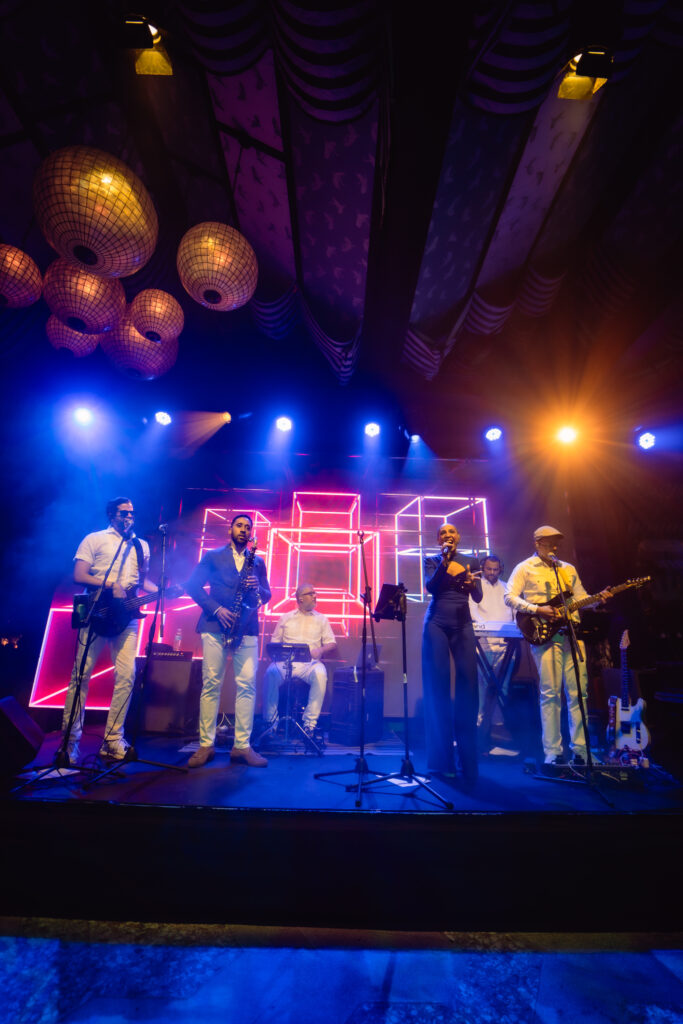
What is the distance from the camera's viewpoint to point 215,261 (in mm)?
3293

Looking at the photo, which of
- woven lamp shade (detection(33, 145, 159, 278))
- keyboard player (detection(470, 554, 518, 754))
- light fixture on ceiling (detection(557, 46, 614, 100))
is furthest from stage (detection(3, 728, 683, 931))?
light fixture on ceiling (detection(557, 46, 614, 100))

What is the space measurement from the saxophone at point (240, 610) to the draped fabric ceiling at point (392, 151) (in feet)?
10.0

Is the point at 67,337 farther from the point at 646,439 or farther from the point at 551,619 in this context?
the point at 646,439

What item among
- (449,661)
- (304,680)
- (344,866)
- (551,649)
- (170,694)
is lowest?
(344,866)

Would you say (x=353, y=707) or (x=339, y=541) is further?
(x=339, y=541)

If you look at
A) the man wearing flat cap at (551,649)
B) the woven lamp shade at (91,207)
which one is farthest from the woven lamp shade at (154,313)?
the man wearing flat cap at (551,649)

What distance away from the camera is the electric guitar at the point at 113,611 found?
3943 millimetres

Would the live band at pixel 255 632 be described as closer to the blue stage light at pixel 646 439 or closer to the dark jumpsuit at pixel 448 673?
the dark jumpsuit at pixel 448 673

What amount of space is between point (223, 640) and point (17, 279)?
3629 mm

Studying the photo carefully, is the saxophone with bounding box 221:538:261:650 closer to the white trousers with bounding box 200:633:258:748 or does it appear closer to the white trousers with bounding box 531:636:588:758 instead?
the white trousers with bounding box 200:633:258:748

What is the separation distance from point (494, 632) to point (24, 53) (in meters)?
6.83

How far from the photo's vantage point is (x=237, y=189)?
4098 mm

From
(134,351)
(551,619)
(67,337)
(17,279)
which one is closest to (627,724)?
(551,619)

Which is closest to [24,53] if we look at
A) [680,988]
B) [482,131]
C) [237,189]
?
[237,189]
